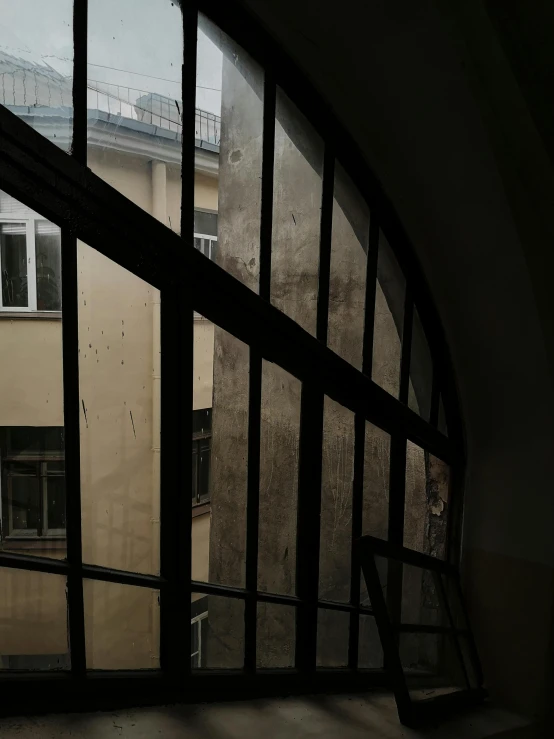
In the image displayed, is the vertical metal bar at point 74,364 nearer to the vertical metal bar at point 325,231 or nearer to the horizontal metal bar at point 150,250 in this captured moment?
the horizontal metal bar at point 150,250

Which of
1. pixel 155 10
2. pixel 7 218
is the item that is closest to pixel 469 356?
pixel 155 10

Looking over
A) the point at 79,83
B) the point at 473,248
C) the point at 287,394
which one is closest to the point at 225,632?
the point at 287,394

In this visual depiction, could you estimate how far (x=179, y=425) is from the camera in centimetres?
165

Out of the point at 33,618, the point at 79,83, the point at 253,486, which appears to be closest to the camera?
the point at 79,83

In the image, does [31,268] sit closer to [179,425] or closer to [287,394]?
[179,425]

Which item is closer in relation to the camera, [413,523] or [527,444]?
[527,444]

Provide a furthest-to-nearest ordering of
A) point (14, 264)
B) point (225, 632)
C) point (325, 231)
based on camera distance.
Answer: point (225, 632), point (14, 264), point (325, 231)

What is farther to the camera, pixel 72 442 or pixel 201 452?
pixel 201 452

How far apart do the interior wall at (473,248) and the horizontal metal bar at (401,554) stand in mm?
182

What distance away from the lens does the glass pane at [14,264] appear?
6.82ft

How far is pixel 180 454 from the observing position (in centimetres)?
167

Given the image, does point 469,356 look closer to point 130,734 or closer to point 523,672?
point 523,672

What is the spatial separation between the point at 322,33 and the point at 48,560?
74.1 inches

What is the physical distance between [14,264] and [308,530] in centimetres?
172
